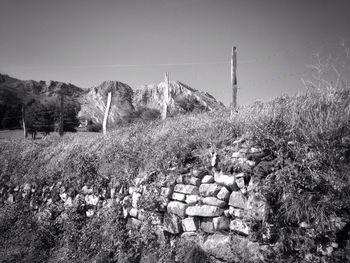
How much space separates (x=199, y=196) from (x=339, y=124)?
2.55 meters

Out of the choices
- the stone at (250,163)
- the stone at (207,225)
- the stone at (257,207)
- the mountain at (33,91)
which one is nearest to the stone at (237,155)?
the stone at (250,163)

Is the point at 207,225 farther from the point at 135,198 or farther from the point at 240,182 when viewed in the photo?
the point at 135,198

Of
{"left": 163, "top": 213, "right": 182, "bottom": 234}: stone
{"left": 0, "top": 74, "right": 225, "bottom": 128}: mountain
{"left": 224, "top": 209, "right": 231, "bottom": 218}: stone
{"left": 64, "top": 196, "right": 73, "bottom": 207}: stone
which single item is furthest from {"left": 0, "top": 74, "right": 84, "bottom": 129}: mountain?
{"left": 224, "top": 209, "right": 231, "bottom": 218}: stone

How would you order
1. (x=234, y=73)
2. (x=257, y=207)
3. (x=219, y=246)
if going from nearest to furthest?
(x=257, y=207)
(x=219, y=246)
(x=234, y=73)

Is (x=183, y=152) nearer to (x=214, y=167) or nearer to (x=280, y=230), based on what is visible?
(x=214, y=167)

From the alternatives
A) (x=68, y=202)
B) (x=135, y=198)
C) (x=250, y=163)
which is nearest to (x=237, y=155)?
(x=250, y=163)

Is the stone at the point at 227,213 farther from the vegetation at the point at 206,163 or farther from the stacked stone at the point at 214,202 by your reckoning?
the vegetation at the point at 206,163

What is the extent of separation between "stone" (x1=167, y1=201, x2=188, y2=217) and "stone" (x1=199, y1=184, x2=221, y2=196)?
1.38 ft

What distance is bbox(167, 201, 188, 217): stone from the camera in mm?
4121

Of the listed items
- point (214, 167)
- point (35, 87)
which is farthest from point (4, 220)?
point (35, 87)

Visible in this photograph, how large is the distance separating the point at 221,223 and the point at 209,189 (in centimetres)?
60

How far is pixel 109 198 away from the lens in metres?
5.54

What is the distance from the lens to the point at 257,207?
129 inches

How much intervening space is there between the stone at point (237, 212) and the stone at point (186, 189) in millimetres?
765
